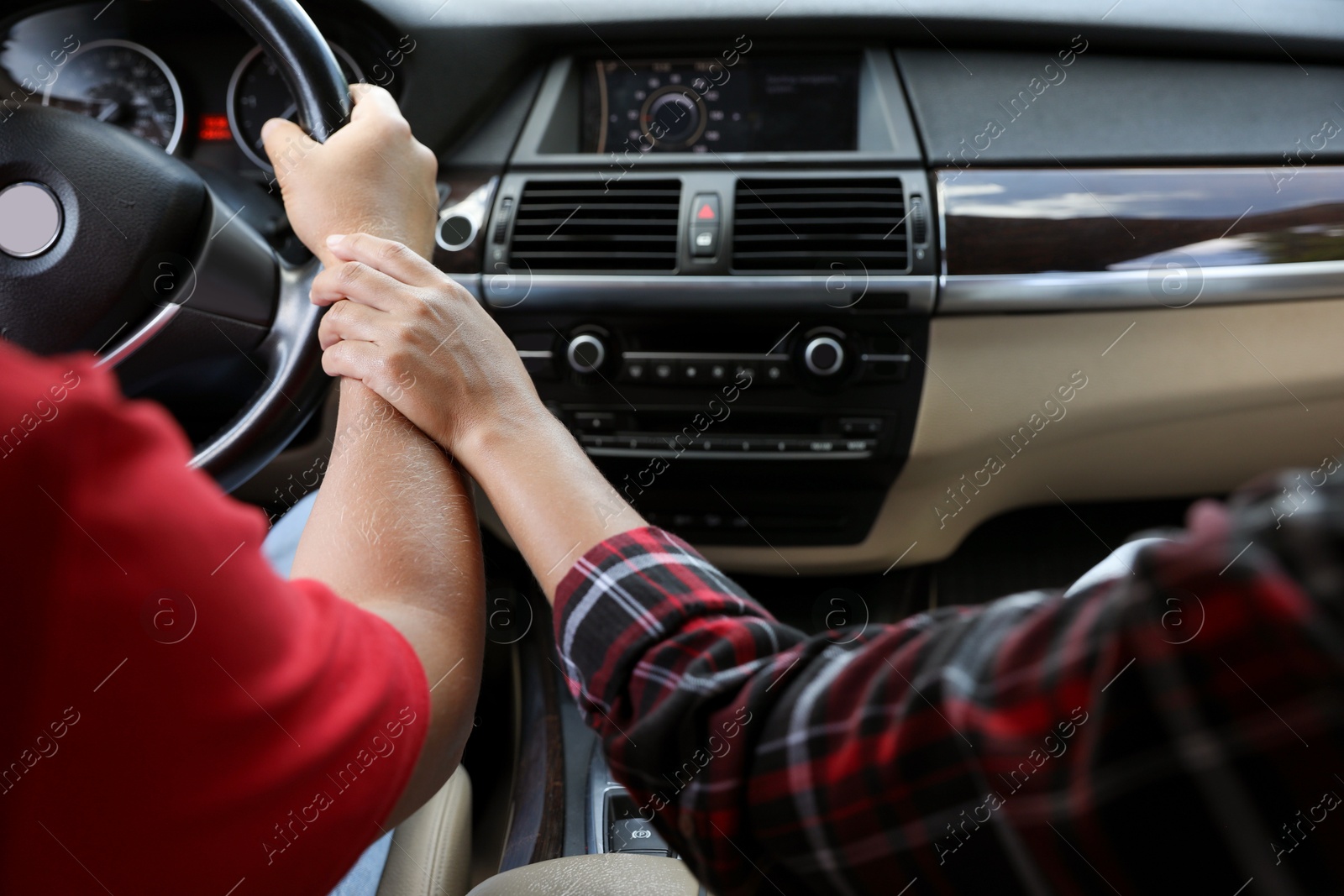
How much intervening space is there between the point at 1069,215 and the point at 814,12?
43cm

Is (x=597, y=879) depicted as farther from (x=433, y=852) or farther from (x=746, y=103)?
(x=746, y=103)

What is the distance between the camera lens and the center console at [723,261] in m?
1.24

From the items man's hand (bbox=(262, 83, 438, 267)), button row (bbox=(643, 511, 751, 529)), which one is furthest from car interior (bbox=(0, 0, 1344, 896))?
man's hand (bbox=(262, 83, 438, 267))

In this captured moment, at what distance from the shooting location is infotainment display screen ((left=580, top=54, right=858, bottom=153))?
133cm

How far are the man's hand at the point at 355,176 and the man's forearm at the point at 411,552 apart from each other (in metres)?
0.15

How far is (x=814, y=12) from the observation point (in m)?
1.28

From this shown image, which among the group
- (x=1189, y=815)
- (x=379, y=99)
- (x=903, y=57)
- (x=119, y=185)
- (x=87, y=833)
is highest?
(x=903, y=57)

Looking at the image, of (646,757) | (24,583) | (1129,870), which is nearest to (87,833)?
(24,583)

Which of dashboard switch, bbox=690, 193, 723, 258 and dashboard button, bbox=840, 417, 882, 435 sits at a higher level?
dashboard switch, bbox=690, 193, 723, 258

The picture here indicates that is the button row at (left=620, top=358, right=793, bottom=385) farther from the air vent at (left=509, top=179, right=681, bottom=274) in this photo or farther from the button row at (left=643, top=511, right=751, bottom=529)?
the button row at (left=643, top=511, right=751, bottom=529)

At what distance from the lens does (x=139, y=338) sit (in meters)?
0.91

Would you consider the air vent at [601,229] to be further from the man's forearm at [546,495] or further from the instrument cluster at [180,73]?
the man's forearm at [546,495]

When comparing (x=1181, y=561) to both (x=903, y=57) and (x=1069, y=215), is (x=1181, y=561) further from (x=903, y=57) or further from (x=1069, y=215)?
(x=903, y=57)

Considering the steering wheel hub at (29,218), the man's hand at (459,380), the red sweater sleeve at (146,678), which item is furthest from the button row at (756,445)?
the red sweater sleeve at (146,678)
